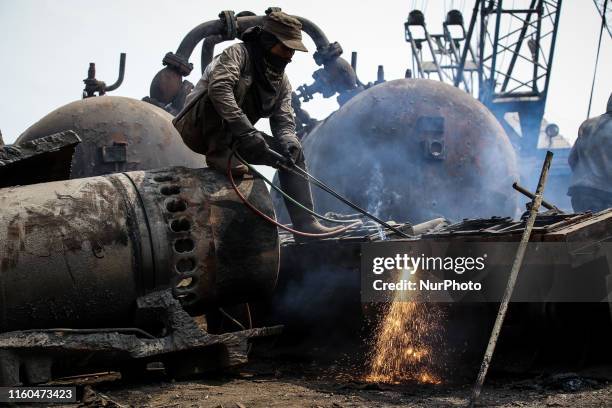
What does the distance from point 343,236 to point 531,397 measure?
222cm

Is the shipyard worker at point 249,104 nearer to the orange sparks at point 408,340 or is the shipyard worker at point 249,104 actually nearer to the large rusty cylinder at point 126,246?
the large rusty cylinder at point 126,246

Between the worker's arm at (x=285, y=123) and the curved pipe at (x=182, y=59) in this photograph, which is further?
the curved pipe at (x=182, y=59)

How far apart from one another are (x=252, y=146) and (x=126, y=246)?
1.11 m

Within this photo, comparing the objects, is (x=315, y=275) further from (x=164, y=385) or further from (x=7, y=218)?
(x=7, y=218)

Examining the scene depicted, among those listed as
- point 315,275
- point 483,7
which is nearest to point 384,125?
point 315,275

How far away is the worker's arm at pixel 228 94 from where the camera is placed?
18.9 ft

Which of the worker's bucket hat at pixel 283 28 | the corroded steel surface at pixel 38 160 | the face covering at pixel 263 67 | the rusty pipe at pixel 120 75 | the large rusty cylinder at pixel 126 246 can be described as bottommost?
the large rusty cylinder at pixel 126 246

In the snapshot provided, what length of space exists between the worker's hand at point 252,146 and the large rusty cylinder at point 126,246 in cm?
21

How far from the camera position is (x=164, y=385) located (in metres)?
5.40

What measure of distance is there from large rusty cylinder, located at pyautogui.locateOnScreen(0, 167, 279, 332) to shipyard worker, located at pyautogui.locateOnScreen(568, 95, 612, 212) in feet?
27.9

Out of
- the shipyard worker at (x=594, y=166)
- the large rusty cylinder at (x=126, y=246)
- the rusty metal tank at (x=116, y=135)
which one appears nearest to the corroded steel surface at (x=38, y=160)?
the large rusty cylinder at (x=126, y=246)

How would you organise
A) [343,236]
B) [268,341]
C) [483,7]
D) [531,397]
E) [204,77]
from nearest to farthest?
[531,397], [204,77], [343,236], [268,341], [483,7]

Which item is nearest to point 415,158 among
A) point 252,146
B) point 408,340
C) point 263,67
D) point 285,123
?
point 408,340

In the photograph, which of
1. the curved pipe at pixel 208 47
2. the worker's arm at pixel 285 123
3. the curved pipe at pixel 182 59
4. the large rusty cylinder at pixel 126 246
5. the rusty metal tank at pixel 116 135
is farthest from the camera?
the curved pipe at pixel 208 47
